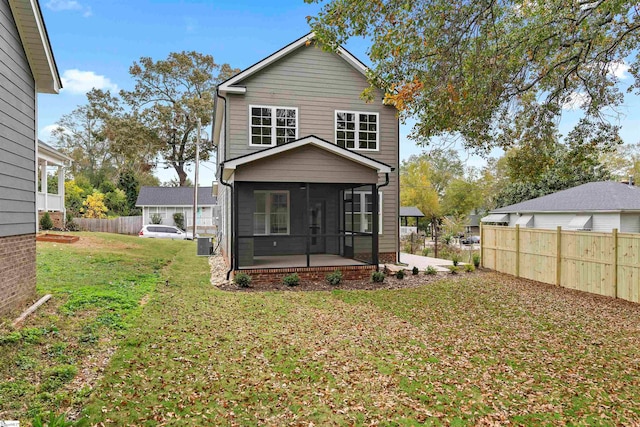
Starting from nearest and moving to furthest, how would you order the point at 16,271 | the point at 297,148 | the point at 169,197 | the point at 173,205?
the point at 16,271
the point at 297,148
the point at 173,205
the point at 169,197

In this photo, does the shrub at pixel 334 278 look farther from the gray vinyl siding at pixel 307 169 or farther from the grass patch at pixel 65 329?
the grass patch at pixel 65 329

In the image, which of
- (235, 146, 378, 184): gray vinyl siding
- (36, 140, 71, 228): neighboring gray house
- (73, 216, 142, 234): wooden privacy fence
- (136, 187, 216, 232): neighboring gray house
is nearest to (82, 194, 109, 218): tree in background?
(73, 216, 142, 234): wooden privacy fence

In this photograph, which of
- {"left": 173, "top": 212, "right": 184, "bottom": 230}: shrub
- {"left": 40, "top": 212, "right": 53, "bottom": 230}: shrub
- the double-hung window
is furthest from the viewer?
{"left": 173, "top": 212, "right": 184, "bottom": 230}: shrub

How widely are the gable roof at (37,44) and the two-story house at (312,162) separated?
15.6ft

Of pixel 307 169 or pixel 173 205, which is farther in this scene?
pixel 173 205

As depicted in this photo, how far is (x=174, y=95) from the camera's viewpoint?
40.7 meters

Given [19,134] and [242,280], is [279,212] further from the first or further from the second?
[19,134]

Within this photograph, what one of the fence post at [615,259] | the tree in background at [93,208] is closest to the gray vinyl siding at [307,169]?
the fence post at [615,259]

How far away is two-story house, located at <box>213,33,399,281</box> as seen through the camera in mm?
12125

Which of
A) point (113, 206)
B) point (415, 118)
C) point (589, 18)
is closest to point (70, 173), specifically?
point (113, 206)

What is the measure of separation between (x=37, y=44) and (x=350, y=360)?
8624 millimetres

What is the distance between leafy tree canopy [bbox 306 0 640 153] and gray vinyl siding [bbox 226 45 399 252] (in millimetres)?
4841

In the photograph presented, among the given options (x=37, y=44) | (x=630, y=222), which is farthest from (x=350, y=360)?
(x=630, y=222)

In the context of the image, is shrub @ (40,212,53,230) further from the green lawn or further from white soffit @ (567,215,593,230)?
white soffit @ (567,215,593,230)
